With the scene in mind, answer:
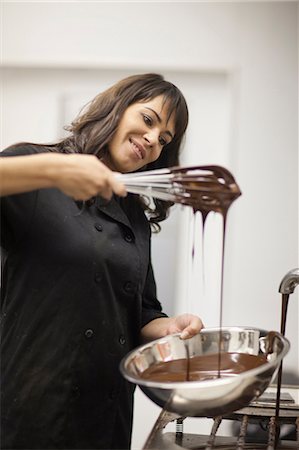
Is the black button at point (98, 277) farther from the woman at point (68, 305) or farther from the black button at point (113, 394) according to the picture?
the black button at point (113, 394)

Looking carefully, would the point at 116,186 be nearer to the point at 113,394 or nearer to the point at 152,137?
the point at 152,137

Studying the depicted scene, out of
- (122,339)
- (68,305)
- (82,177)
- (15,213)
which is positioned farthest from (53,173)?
(122,339)

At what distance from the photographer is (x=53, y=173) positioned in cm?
77

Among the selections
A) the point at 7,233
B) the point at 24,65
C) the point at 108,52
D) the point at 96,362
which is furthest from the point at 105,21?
the point at 96,362

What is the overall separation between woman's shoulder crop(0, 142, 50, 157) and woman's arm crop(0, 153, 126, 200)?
0.16 metres

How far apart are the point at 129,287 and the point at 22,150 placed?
1.03 feet

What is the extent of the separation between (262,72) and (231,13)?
0.19 metres

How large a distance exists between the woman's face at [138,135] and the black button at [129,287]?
0.23 m

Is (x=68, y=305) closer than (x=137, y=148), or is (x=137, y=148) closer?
(x=68, y=305)

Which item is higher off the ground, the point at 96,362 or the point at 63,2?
A: the point at 63,2

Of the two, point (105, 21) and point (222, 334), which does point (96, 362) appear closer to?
point (222, 334)

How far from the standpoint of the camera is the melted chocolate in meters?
0.99

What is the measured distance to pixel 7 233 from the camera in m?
0.94

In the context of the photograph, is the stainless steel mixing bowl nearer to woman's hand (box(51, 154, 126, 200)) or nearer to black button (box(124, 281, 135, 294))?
black button (box(124, 281, 135, 294))
